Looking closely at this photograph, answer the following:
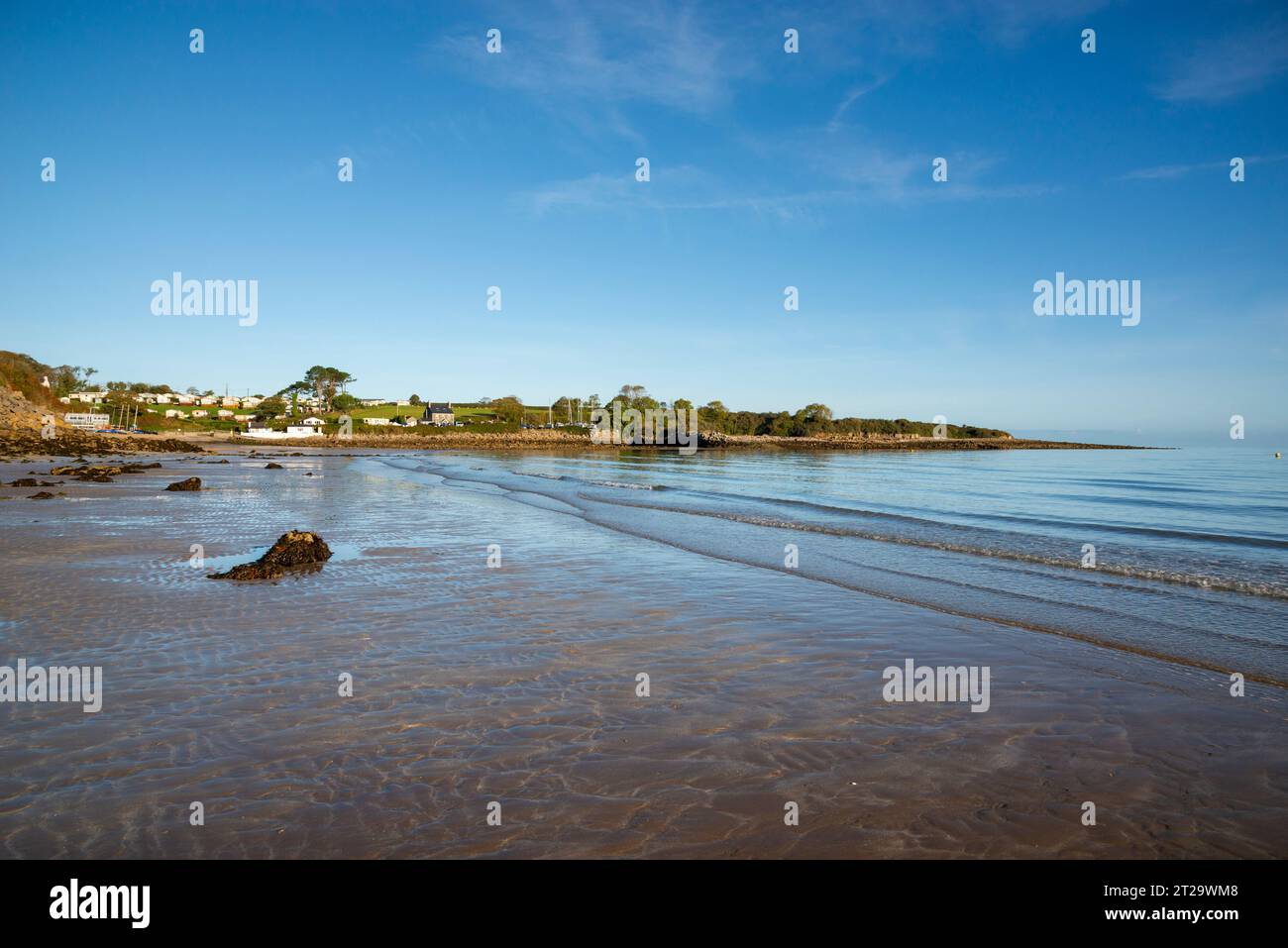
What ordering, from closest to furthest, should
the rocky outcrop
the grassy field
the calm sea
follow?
the calm sea
the rocky outcrop
the grassy field

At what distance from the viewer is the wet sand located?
4535mm

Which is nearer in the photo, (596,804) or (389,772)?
(596,804)

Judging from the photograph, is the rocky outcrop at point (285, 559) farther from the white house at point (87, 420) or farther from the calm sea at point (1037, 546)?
the white house at point (87, 420)

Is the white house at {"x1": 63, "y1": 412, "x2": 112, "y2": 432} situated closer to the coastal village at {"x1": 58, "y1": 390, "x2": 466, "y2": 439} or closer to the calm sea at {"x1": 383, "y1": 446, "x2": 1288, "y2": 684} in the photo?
the coastal village at {"x1": 58, "y1": 390, "x2": 466, "y2": 439}

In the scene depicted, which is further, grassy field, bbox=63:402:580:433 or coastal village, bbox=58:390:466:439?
grassy field, bbox=63:402:580:433

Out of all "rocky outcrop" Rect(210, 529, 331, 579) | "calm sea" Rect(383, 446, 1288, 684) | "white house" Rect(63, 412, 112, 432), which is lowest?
"calm sea" Rect(383, 446, 1288, 684)

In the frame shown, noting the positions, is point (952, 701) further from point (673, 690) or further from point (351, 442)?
point (351, 442)

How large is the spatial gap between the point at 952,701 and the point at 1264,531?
21.0 metres

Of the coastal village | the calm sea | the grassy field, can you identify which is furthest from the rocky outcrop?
the grassy field

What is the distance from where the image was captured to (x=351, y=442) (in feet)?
410

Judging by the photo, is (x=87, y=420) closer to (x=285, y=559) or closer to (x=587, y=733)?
(x=285, y=559)

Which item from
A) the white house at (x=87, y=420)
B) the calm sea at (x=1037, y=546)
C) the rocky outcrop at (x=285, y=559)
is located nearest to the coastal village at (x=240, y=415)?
the white house at (x=87, y=420)
